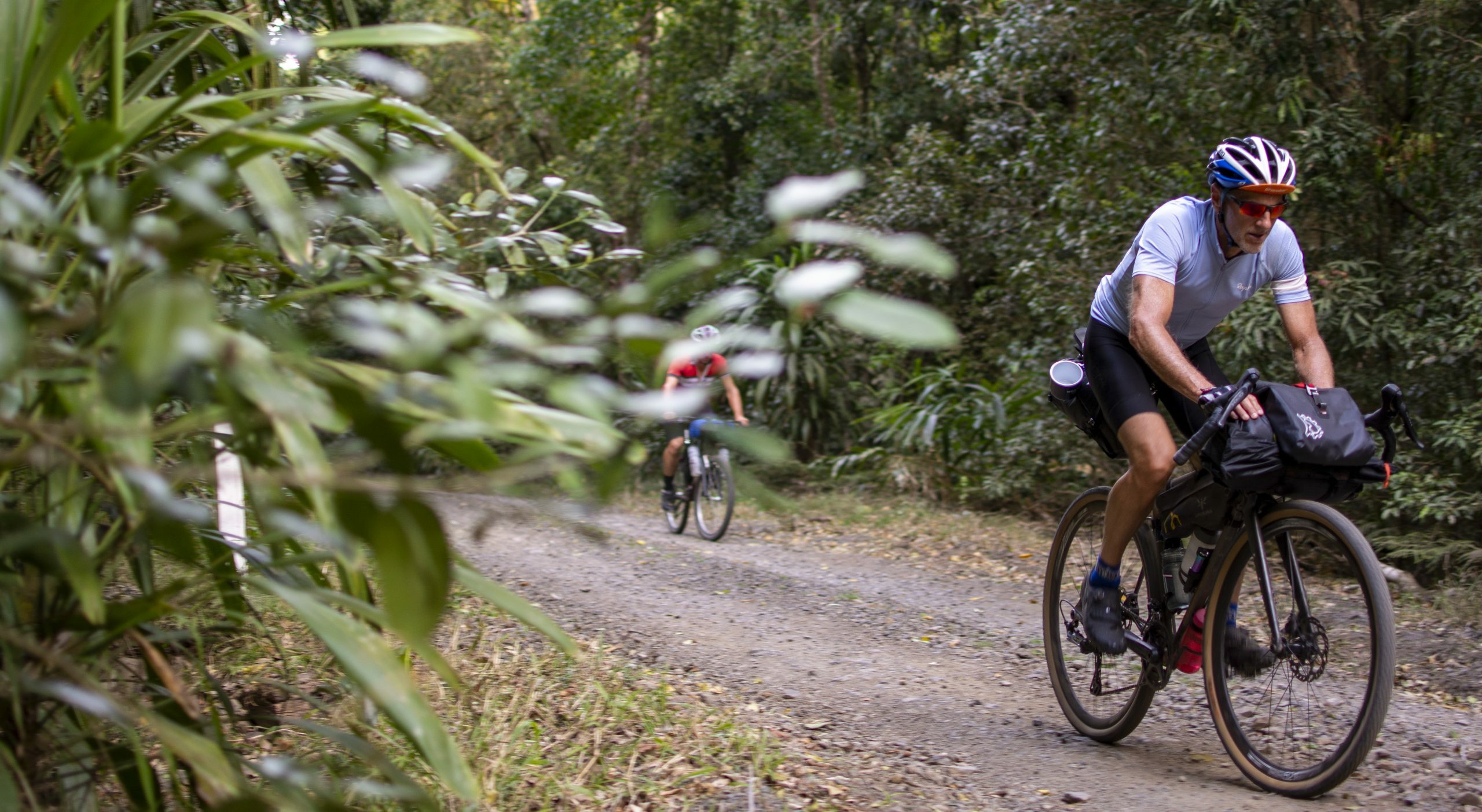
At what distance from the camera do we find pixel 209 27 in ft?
7.24

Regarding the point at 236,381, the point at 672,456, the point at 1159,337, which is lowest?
the point at 672,456

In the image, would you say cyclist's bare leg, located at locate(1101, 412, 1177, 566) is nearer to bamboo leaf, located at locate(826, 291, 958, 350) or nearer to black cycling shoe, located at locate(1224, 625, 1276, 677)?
black cycling shoe, located at locate(1224, 625, 1276, 677)

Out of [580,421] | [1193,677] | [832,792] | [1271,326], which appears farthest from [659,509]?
[580,421]

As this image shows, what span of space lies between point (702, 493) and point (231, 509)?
20.6 feet

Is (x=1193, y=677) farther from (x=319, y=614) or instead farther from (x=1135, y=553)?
(x=319, y=614)

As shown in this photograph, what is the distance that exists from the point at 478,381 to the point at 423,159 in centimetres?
69

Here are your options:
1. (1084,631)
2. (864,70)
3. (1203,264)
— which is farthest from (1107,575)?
(864,70)

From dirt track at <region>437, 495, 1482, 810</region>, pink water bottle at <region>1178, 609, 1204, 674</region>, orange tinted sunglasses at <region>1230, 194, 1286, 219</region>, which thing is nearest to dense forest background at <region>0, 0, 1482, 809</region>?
dirt track at <region>437, 495, 1482, 810</region>

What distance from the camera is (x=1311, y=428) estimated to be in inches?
121

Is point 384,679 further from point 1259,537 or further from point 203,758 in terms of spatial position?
point 1259,537

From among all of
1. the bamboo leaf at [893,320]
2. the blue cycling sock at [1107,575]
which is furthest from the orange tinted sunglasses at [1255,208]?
the bamboo leaf at [893,320]

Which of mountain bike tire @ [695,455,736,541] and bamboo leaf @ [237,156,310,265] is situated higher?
bamboo leaf @ [237,156,310,265]

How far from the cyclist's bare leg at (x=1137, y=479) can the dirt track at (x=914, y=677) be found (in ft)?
2.42

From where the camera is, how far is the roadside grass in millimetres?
2826
